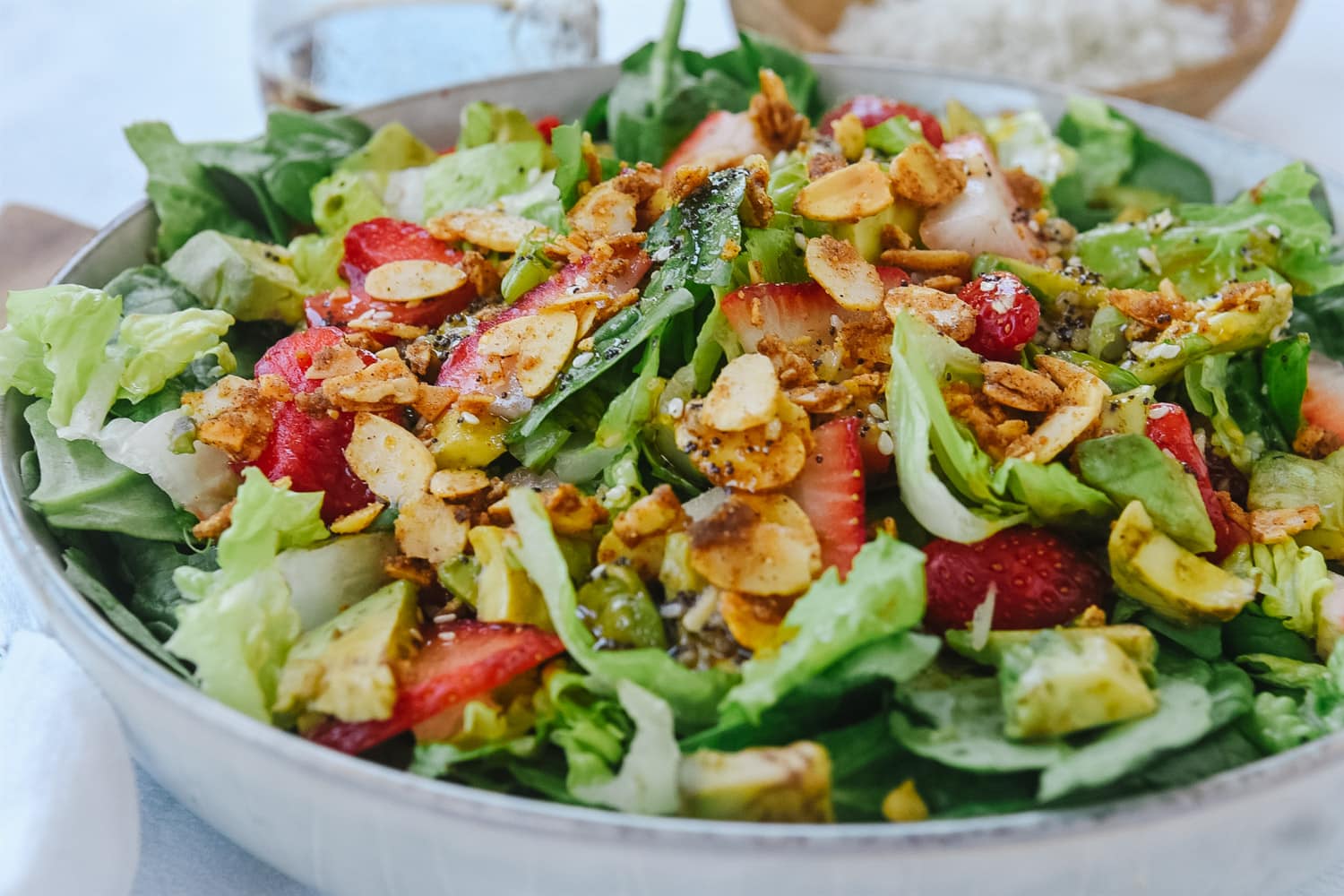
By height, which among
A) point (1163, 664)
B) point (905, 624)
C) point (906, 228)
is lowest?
point (1163, 664)

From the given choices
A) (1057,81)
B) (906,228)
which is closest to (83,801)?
(906,228)

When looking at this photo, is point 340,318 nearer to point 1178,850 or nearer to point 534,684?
point 534,684

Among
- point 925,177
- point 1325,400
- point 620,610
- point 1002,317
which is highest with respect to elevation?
point 925,177

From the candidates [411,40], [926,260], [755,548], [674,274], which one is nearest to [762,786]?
[755,548]

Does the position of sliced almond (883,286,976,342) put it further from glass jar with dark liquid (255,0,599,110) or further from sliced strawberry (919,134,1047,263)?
glass jar with dark liquid (255,0,599,110)

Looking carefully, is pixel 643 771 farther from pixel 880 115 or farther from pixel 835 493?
pixel 880 115

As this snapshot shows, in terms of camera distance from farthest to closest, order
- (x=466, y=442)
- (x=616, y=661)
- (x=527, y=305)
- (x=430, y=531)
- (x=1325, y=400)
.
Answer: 1. (x=1325, y=400)
2. (x=527, y=305)
3. (x=466, y=442)
4. (x=430, y=531)
5. (x=616, y=661)
